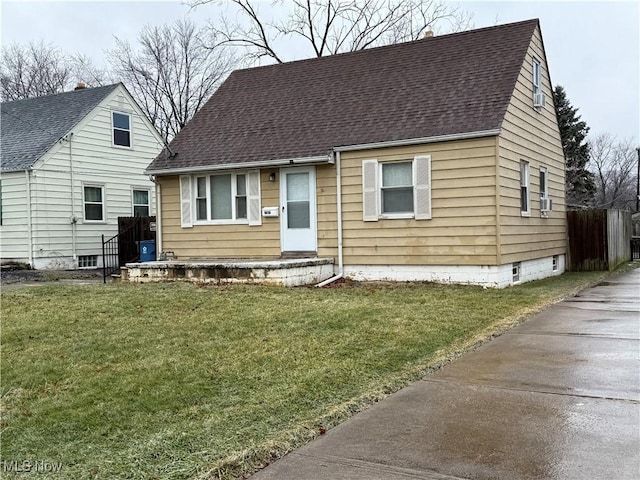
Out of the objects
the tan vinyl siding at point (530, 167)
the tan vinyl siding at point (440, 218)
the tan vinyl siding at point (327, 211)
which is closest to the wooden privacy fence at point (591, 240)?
the tan vinyl siding at point (530, 167)

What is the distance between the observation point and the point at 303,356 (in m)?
5.91

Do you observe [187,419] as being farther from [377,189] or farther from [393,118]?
[393,118]

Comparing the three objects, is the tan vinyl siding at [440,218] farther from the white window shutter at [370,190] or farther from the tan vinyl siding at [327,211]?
the tan vinyl siding at [327,211]

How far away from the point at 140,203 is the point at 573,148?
2766 centimetres

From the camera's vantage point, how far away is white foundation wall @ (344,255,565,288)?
11680 millimetres

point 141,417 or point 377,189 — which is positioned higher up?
point 377,189

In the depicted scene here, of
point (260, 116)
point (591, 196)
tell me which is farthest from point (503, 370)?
point (591, 196)

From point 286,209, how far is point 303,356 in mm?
8065

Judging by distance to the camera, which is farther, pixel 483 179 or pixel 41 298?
pixel 483 179

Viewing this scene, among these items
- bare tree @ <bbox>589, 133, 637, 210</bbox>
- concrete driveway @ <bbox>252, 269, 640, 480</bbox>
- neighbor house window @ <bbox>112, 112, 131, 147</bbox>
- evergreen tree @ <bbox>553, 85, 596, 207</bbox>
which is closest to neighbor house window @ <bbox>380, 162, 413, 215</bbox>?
concrete driveway @ <bbox>252, 269, 640, 480</bbox>

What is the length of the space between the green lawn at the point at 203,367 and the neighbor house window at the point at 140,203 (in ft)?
37.7

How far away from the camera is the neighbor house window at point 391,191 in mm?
12258

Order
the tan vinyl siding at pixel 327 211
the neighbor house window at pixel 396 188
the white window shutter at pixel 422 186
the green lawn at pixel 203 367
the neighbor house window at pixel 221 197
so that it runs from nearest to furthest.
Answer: the green lawn at pixel 203 367 < the white window shutter at pixel 422 186 < the neighbor house window at pixel 396 188 < the tan vinyl siding at pixel 327 211 < the neighbor house window at pixel 221 197

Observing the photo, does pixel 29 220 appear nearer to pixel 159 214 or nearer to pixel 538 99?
pixel 159 214
